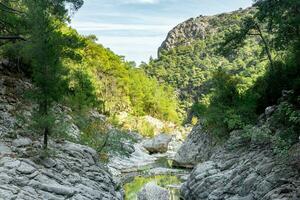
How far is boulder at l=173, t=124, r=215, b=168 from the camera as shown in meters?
28.4

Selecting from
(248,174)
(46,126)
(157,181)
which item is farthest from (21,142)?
(157,181)

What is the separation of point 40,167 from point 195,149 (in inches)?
659

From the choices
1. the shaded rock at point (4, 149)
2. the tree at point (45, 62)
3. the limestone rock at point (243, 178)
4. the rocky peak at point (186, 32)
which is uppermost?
the rocky peak at point (186, 32)

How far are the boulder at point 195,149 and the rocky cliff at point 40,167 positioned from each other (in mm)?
11169

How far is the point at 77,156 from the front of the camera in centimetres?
1689

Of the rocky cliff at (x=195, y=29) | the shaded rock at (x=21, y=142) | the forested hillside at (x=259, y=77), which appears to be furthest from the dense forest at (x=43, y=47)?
the rocky cliff at (x=195, y=29)

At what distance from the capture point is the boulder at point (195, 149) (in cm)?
2839

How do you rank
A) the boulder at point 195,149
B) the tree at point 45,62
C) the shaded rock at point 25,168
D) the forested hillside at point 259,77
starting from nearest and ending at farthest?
the shaded rock at point 25,168, the tree at point 45,62, the forested hillside at point 259,77, the boulder at point 195,149

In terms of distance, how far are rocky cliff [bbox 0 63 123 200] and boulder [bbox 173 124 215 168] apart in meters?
11.2

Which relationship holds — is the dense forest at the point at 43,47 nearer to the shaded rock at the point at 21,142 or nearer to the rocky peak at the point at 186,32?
the shaded rock at the point at 21,142

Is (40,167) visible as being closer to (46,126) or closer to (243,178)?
(46,126)

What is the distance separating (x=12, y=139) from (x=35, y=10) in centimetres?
499

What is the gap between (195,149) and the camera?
96.5 ft

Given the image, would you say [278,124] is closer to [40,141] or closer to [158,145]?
[40,141]
